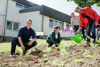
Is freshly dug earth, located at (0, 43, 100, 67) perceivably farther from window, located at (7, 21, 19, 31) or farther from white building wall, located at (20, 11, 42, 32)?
window, located at (7, 21, 19, 31)

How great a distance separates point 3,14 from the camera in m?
13.6

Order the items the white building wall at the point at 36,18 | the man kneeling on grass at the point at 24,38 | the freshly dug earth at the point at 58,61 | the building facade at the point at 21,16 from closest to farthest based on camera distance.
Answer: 1. the freshly dug earth at the point at 58,61
2. the man kneeling on grass at the point at 24,38
3. the building facade at the point at 21,16
4. the white building wall at the point at 36,18

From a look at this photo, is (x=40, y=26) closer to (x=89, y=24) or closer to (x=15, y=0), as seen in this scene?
(x=15, y=0)

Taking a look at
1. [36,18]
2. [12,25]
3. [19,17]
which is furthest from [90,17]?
[19,17]

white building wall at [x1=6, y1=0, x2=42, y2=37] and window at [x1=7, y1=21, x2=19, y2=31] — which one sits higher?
white building wall at [x1=6, y1=0, x2=42, y2=37]

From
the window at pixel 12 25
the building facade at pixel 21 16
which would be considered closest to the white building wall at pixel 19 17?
the building facade at pixel 21 16

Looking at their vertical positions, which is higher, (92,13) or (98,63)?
(92,13)

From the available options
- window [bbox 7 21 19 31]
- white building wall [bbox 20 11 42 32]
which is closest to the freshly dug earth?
white building wall [bbox 20 11 42 32]

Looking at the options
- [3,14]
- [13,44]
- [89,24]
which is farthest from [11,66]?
[3,14]

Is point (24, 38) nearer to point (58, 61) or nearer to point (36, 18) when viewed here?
point (58, 61)

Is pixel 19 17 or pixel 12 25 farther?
pixel 19 17

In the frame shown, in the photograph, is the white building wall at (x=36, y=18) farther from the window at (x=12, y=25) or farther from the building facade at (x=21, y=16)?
the window at (x=12, y=25)

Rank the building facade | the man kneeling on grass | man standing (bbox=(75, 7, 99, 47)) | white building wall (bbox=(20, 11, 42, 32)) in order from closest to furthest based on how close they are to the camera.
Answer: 1. the man kneeling on grass
2. man standing (bbox=(75, 7, 99, 47))
3. the building facade
4. white building wall (bbox=(20, 11, 42, 32))

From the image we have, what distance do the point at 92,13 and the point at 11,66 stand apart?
3.27 meters
